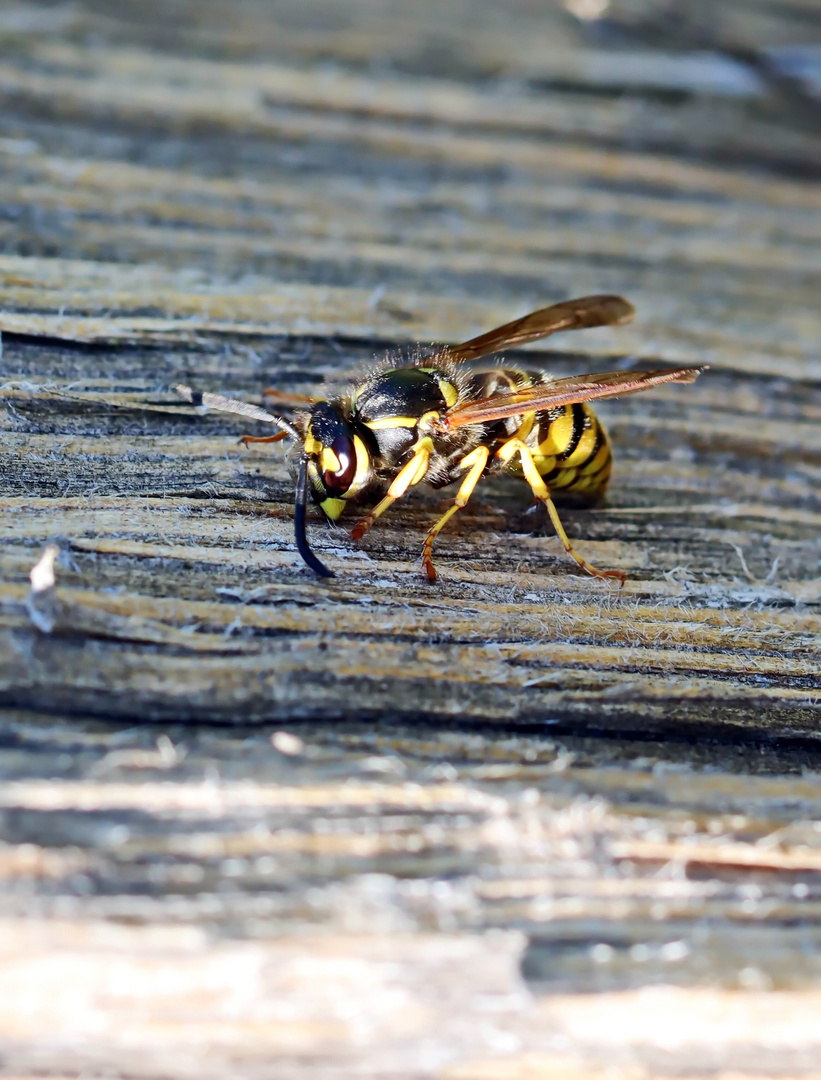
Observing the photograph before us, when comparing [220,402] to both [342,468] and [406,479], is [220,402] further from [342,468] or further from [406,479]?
[406,479]

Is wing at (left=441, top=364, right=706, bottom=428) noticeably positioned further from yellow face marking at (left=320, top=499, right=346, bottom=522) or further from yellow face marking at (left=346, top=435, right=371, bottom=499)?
yellow face marking at (left=320, top=499, right=346, bottom=522)

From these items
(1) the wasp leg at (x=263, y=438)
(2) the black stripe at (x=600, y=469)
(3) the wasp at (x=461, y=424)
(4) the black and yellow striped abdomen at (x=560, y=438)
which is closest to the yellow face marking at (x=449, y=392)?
(3) the wasp at (x=461, y=424)

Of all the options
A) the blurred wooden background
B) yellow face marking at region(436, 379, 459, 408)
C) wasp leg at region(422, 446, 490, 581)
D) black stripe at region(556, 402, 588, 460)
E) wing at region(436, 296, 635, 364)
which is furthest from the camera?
yellow face marking at region(436, 379, 459, 408)

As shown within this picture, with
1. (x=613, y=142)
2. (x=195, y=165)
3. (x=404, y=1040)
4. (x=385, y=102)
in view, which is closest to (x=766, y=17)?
(x=613, y=142)

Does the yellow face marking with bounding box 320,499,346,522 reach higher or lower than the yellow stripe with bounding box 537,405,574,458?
lower

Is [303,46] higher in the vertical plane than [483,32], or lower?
lower

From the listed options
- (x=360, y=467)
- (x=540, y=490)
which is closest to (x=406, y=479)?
(x=360, y=467)

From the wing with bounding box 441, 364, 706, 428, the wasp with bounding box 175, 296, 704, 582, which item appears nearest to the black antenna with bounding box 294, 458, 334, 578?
the wasp with bounding box 175, 296, 704, 582

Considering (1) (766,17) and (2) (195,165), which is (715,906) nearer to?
(2) (195,165)
